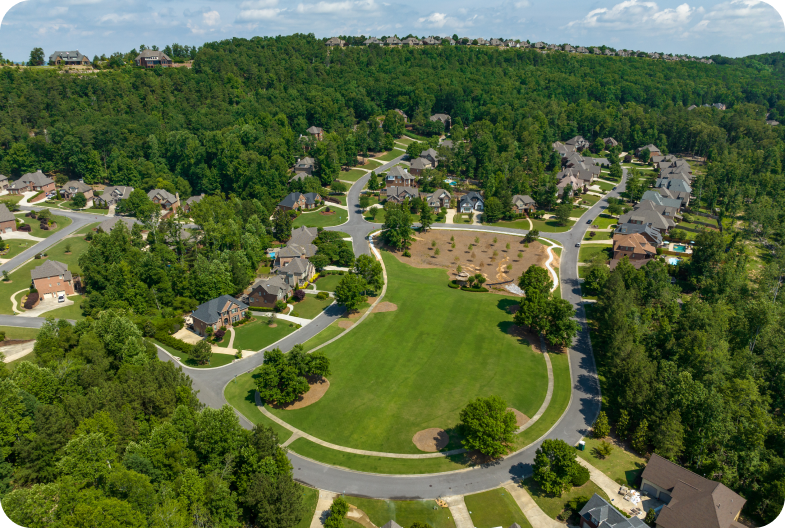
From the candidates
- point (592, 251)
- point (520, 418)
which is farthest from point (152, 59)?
point (520, 418)

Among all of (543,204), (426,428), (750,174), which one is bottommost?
(426,428)

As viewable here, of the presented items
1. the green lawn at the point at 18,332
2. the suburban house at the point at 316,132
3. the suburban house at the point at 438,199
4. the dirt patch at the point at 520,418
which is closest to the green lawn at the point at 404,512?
the dirt patch at the point at 520,418

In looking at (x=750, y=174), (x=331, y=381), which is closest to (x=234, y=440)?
(x=331, y=381)

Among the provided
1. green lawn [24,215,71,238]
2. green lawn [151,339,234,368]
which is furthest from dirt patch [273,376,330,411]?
green lawn [24,215,71,238]

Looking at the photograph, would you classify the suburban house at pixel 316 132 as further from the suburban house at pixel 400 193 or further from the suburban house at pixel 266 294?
the suburban house at pixel 266 294

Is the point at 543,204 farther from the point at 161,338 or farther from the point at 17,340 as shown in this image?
the point at 17,340

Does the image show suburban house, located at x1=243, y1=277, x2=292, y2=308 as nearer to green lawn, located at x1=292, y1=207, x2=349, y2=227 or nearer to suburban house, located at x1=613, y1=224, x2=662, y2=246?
green lawn, located at x1=292, y1=207, x2=349, y2=227

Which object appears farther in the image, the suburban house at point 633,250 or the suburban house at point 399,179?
the suburban house at point 399,179
